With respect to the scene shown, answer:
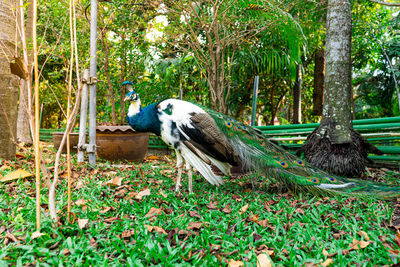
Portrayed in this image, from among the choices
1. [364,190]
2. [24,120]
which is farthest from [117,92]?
[364,190]

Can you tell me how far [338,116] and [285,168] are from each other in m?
1.02

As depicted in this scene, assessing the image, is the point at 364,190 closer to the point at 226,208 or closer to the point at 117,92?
the point at 226,208

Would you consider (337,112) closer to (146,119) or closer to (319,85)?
(146,119)

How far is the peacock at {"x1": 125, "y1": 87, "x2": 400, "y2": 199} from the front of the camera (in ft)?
9.00

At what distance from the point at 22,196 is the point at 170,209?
51.3 inches

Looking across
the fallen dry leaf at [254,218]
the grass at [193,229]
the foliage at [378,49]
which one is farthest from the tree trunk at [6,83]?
the foliage at [378,49]

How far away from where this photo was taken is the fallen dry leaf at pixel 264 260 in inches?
60.1

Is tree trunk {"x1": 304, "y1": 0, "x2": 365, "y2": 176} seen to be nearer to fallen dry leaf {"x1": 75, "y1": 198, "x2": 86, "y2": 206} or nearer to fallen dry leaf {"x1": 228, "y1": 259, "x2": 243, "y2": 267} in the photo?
fallen dry leaf {"x1": 228, "y1": 259, "x2": 243, "y2": 267}

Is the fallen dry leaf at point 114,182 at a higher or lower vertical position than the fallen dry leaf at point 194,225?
higher

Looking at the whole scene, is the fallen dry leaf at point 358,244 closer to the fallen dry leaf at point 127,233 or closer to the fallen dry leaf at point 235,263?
the fallen dry leaf at point 235,263

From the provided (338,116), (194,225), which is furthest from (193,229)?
(338,116)

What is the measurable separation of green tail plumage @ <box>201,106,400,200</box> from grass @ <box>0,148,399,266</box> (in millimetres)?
111

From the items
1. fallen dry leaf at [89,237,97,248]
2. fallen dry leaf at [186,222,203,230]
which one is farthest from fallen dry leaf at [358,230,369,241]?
fallen dry leaf at [89,237,97,248]

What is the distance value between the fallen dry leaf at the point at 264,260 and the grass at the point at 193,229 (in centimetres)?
3
